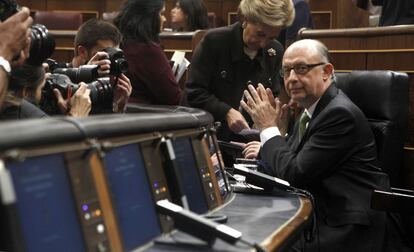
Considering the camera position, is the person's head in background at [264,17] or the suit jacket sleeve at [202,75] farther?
the suit jacket sleeve at [202,75]

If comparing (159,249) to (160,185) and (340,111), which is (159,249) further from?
(340,111)

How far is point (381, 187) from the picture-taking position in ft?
6.63

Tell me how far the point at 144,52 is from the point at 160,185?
5.41ft

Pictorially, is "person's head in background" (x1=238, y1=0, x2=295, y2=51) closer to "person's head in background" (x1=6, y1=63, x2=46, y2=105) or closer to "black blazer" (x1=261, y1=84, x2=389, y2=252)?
"black blazer" (x1=261, y1=84, x2=389, y2=252)

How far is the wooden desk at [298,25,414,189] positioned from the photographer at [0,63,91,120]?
51.9 inches

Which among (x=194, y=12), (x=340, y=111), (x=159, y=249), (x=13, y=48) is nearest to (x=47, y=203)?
(x=159, y=249)

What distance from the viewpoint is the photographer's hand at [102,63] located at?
222cm

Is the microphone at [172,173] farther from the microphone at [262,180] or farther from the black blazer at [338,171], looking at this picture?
the black blazer at [338,171]

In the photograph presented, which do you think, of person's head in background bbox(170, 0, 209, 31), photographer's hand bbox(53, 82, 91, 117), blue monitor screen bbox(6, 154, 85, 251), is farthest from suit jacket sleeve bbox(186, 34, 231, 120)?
person's head in background bbox(170, 0, 209, 31)

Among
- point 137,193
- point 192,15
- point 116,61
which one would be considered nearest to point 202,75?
point 116,61

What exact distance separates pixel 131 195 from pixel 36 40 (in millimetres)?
642

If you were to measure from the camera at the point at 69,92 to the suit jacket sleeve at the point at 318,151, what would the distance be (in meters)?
0.51

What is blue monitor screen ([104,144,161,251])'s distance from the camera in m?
1.06

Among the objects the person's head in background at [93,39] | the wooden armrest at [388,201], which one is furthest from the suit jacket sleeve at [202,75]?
the wooden armrest at [388,201]
